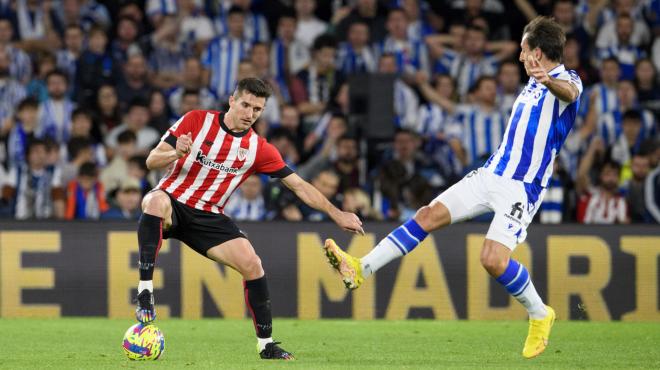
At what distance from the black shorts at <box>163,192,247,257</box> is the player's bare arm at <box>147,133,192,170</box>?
487 mm

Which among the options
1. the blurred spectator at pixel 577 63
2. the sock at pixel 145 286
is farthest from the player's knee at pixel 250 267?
the blurred spectator at pixel 577 63

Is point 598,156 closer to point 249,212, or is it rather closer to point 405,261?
point 405,261

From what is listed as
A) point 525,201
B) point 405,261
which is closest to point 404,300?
point 405,261

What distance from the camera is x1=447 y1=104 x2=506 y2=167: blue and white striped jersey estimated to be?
15.0 meters

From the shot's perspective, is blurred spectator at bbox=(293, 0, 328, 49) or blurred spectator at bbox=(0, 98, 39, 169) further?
blurred spectator at bbox=(293, 0, 328, 49)

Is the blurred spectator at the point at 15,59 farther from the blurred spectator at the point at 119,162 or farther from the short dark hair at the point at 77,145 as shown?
the blurred spectator at the point at 119,162

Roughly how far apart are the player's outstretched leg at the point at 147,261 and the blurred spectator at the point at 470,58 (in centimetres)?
816

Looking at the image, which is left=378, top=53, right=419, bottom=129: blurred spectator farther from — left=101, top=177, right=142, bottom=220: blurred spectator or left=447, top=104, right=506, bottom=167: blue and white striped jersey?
left=101, top=177, right=142, bottom=220: blurred spectator

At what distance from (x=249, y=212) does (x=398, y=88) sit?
2899 millimetres

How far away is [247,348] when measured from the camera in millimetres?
9742

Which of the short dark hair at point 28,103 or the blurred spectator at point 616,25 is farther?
the blurred spectator at point 616,25

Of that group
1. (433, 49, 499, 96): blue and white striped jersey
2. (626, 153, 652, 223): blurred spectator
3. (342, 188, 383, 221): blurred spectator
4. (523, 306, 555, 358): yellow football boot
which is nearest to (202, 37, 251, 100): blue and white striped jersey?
(433, 49, 499, 96): blue and white striped jersey

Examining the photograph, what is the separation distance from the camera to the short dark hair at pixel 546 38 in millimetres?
8562

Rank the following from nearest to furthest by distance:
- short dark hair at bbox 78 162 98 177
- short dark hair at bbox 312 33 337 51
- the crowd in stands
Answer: short dark hair at bbox 78 162 98 177
the crowd in stands
short dark hair at bbox 312 33 337 51
